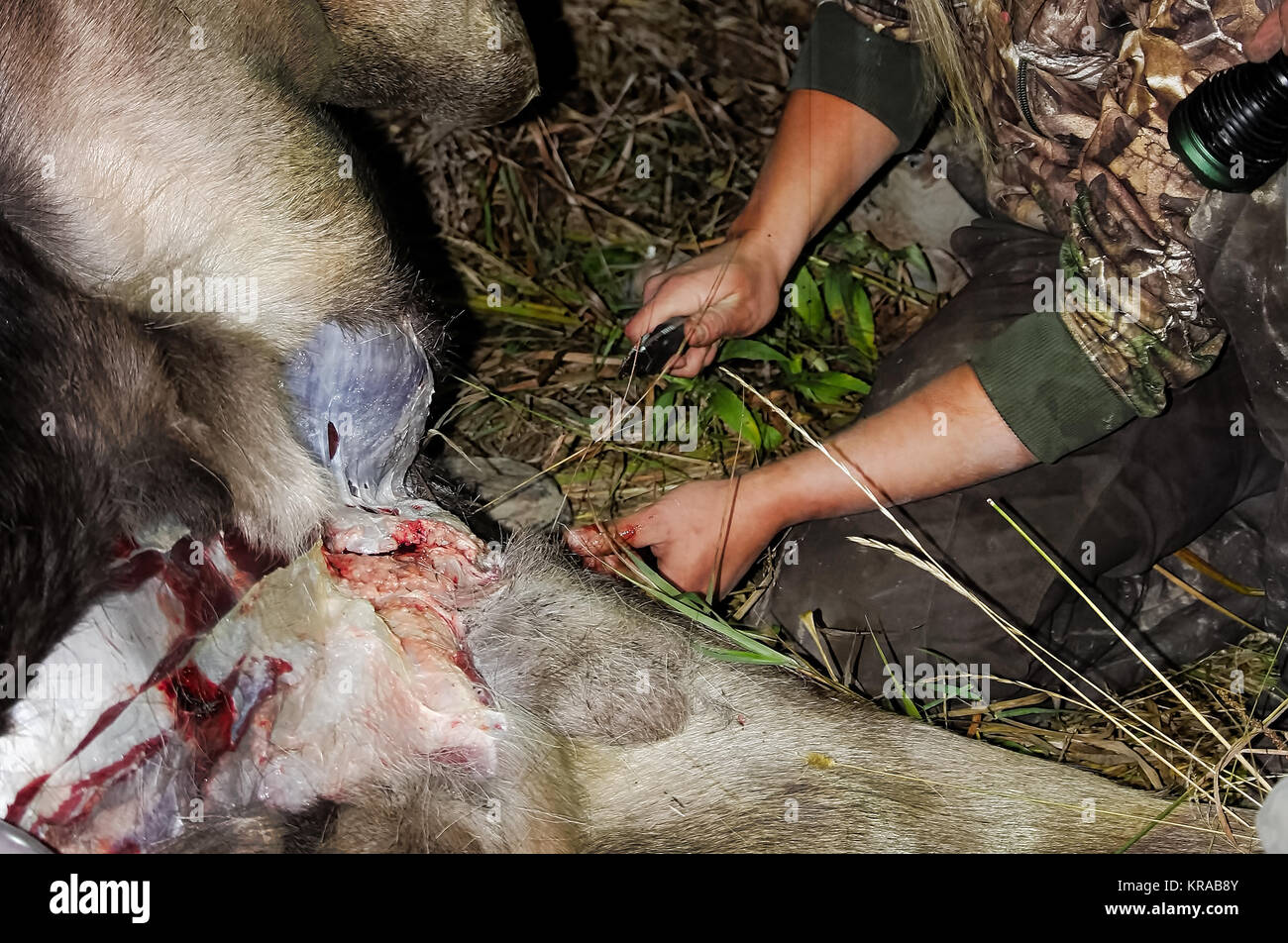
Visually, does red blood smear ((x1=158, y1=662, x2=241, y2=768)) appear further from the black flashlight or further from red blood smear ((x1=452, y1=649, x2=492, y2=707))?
the black flashlight

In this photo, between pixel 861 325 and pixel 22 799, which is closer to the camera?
pixel 22 799

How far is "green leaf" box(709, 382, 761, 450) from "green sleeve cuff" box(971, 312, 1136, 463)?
23.0 inches

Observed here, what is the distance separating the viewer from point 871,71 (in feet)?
7.52

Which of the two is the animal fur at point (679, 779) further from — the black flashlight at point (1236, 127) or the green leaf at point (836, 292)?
the green leaf at point (836, 292)

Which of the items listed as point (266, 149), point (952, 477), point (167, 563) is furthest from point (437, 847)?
point (952, 477)

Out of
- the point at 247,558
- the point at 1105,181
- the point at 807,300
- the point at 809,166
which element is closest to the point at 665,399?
the point at 807,300

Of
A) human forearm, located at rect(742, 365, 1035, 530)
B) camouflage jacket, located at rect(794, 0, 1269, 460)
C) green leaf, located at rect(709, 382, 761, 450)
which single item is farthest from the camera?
green leaf, located at rect(709, 382, 761, 450)

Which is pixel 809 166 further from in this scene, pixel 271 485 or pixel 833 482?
pixel 271 485

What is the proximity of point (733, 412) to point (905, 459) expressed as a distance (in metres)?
0.50

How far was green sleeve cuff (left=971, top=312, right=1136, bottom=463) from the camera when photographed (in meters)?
1.92

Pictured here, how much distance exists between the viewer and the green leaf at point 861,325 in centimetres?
267

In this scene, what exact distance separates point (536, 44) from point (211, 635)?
80.4 inches

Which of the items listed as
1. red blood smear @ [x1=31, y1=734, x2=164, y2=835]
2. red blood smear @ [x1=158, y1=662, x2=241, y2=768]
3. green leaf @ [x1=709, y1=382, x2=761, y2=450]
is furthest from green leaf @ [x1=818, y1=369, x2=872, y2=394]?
red blood smear @ [x1=31, y1=734, x2=164, y2=835]

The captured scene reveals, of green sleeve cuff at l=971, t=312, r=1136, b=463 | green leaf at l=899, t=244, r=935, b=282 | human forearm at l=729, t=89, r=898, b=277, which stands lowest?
green sleeve cuff at l=971, t=312, r=1136, b=463
